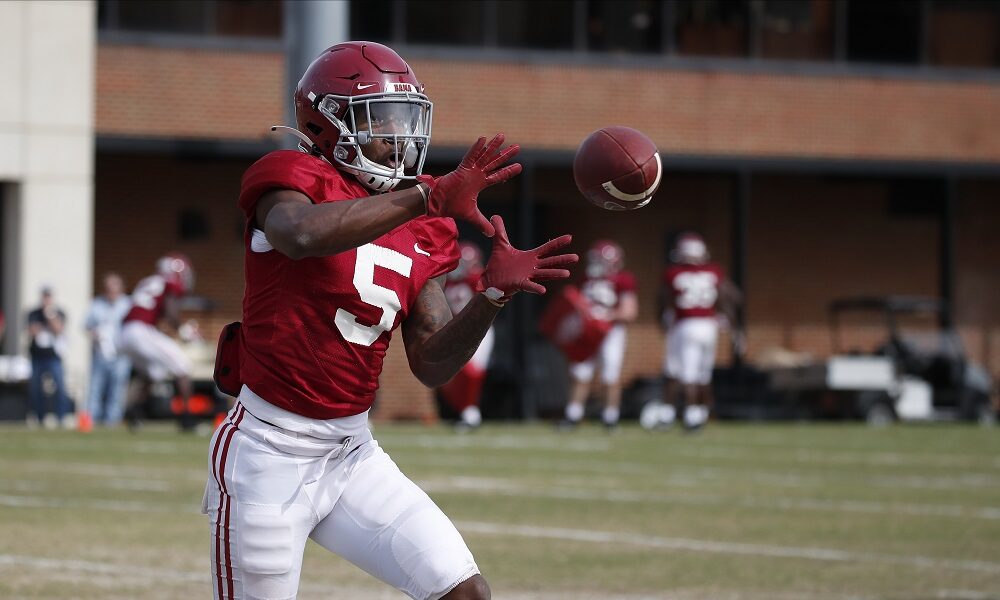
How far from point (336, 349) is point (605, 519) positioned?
622 centimetres

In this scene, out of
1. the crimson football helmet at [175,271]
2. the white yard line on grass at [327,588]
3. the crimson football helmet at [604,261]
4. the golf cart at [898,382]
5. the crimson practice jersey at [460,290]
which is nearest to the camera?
the white yard line on grass at [327,588]

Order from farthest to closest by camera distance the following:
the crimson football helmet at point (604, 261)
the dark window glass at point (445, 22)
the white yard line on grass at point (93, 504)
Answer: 1. the dark window glass at point (445, 22)
2. the crimson football helmet at point (604, 261)
3. the white yard line on grass at point (93, 504)

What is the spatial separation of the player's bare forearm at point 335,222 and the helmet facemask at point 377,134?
32 cm

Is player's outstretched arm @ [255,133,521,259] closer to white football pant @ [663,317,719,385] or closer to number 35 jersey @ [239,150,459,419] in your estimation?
number 35 jersey @ [239,150,459,419]

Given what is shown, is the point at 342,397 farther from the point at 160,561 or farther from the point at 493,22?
the point at 493,22

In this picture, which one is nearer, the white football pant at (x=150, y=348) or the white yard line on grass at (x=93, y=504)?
the white yard line on grass at (x=93, y=504)

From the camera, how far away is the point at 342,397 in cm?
444

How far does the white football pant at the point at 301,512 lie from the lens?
4.33 meters

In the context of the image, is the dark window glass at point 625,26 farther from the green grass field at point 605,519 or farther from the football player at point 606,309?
the green grass field at point 605,519

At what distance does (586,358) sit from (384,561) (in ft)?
55.7

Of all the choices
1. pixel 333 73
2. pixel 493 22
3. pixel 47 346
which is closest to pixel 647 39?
pixel 493 22

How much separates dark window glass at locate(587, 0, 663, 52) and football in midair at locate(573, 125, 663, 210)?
71.8 feet

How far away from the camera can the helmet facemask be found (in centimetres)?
443

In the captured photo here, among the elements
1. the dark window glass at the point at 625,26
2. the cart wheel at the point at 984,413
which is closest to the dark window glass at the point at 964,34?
the dark window glass at the point at 625,26
